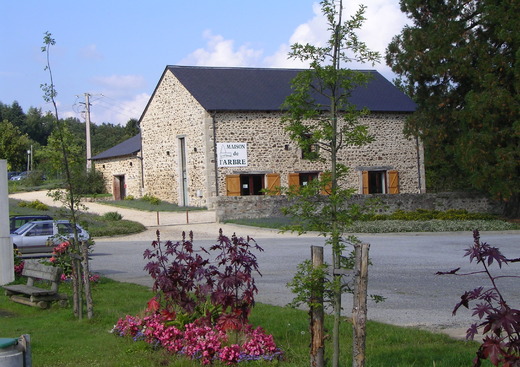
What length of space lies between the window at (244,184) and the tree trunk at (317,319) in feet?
105

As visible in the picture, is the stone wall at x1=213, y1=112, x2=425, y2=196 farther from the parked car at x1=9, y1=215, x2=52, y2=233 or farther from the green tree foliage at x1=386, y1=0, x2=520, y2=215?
the parked car at x1=9, y1=215, x2=52, y2=233

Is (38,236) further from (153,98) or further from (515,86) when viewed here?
(153,98)

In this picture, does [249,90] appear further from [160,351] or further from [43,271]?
[160,351]

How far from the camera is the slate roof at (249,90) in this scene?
39.1m

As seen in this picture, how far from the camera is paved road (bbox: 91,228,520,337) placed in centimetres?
984

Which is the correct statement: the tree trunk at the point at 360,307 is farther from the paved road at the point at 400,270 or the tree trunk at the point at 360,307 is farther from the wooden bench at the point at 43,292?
the wooden bench at the point at 43,292

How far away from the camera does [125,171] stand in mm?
48531

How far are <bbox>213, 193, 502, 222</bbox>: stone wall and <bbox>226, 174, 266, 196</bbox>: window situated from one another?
218 inches

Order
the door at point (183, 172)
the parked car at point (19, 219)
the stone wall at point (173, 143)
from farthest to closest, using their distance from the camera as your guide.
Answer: the door at point (183, 172)
the stone wall at point (173, 143)
the parked car at point (19, 219)

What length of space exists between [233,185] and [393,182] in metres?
10.7

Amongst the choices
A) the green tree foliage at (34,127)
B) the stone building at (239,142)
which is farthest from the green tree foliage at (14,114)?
the stone building at (239,142)

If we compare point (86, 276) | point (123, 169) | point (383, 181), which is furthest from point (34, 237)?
point (123, 169)

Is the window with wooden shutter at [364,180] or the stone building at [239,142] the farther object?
the window with wooden shutter at [364,180]

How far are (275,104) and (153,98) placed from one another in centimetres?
901
